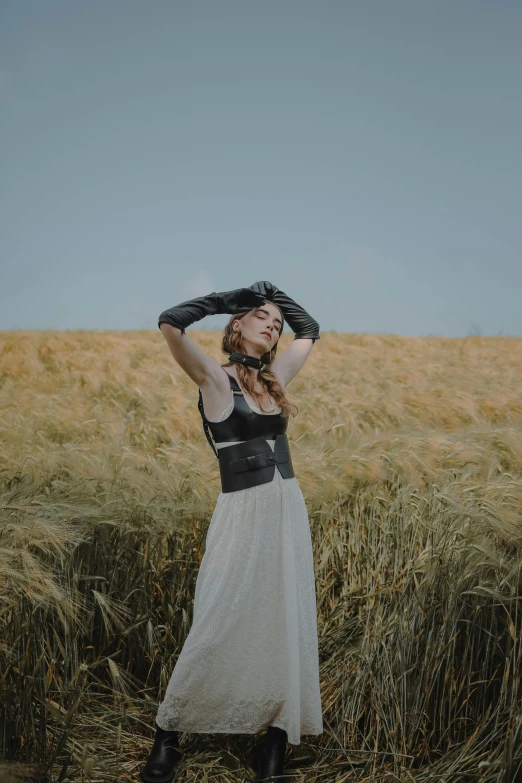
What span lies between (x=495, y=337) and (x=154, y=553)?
18.5 meters

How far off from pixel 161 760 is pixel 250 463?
1024 mm

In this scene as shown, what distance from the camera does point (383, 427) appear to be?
5.88m

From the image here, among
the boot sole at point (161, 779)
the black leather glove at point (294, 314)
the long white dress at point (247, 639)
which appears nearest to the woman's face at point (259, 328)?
the black leather glove at point (294, 314)

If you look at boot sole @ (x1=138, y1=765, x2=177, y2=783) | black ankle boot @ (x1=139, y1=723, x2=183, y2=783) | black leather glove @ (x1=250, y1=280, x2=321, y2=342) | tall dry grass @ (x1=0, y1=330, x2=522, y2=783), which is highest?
black leather glove @ (x1=250, y1=280, x2=321, y2=342)

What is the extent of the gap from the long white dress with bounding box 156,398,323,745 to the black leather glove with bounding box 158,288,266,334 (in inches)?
23.6

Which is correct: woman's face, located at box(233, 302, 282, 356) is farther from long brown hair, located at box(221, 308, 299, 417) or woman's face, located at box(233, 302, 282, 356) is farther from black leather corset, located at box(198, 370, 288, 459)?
black leather corset, located at box(198, 370, 288, 459)

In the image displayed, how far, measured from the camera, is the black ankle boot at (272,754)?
217 cm

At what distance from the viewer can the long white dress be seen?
214cm

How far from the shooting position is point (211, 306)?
90.6 inches

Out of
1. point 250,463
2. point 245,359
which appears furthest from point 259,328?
point 250,463

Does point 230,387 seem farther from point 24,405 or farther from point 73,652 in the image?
point 24,405

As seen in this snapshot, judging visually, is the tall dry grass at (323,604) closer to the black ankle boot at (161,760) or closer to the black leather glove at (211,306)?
the black ankle boot at (161,760)

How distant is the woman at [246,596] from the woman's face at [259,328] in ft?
0.31

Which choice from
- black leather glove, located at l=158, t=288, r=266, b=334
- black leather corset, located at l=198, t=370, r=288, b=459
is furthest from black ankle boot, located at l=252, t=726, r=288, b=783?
black leather glove, located at l=158, t=288, r=266, b=334
